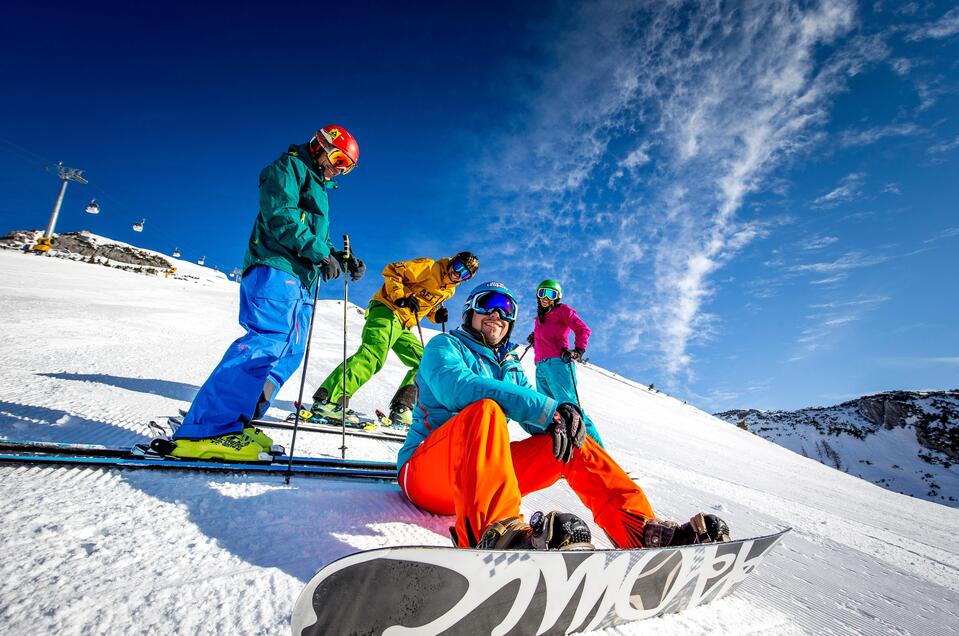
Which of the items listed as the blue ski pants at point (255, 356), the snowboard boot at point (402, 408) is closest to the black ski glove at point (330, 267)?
the blue ski pants at point (255, 356)

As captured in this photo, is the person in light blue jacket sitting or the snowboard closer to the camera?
the snowboard

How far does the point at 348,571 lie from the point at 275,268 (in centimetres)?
231

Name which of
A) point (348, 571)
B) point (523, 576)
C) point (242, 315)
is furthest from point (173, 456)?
point (523, 576)

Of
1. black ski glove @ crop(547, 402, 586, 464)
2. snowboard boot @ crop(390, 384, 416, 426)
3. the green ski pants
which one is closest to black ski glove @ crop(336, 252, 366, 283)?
the green ski pants

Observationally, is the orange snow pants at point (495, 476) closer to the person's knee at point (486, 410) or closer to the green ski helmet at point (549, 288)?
the person's knee at point (486, 410)

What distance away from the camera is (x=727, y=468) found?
5.61 metres

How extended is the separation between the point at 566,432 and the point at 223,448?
2020 mm

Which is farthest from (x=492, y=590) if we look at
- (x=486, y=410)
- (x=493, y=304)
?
(x=493, y=304)

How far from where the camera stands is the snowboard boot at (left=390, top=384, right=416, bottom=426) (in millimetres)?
4648

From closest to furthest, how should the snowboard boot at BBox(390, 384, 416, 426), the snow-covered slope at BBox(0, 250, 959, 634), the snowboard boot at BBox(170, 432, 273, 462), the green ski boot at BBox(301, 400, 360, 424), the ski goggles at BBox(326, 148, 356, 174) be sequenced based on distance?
the snow-covered slope at BBox(0, 250, 959, 634) → the snowboard boot at BBox(170, 432, 273, 462) → the ski goggles at BBox(326, 148, 356, 174) → the green ski boot at BBox(301, 400, 360, 424) → the snowboard boot at BBox(390, 384, 416, 426)

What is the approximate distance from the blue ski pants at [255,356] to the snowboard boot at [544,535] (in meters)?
1.92

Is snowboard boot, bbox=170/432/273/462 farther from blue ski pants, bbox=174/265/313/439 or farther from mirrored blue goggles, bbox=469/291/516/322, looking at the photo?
mirrored blue goggles, bbox=469/291/516/322

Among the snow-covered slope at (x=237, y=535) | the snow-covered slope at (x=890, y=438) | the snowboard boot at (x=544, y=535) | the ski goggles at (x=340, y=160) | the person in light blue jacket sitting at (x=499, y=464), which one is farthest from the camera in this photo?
the snow-covered slope at (x=890, y=438)

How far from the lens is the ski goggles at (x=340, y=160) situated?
9.46ft
